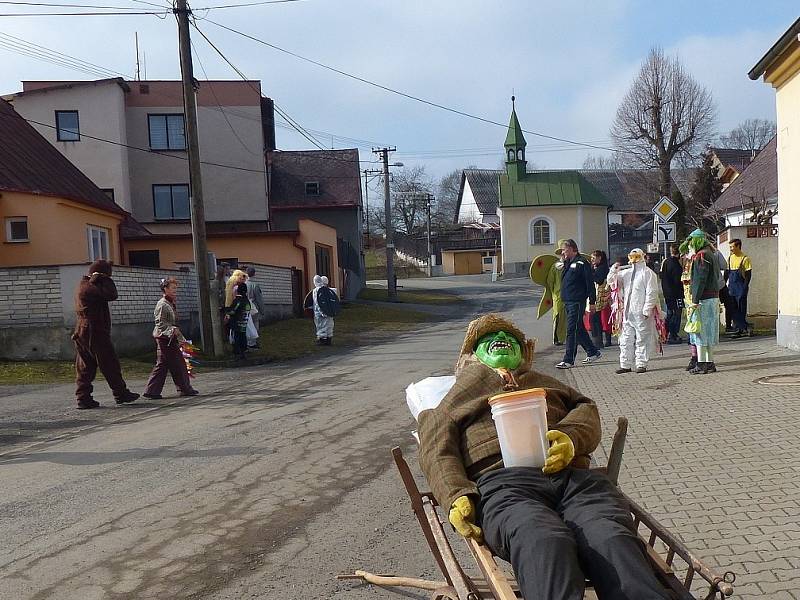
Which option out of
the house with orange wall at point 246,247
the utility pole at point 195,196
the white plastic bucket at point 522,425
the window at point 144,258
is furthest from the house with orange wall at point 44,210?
the white plastic bucket at point 522,425

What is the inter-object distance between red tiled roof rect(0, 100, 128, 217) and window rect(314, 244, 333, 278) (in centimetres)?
828

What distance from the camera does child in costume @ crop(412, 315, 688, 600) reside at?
2.96m

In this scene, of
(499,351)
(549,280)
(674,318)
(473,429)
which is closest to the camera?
(473,429)

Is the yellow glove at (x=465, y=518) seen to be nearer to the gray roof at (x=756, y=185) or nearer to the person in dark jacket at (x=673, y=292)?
the person in dark jacket at (x=673, y=292)

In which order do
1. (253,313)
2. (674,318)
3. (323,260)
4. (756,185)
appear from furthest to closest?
(323,260)
(756,185)
(253,313)
(674,318)

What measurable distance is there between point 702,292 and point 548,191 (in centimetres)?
5021

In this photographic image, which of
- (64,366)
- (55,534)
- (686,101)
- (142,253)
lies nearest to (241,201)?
(142,253)

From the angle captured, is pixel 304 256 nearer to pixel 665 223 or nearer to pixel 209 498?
→ pixel 665 223

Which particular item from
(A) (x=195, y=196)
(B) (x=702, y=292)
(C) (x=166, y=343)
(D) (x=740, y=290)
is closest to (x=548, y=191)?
(D) (x=740, y=290)

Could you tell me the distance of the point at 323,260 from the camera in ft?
107

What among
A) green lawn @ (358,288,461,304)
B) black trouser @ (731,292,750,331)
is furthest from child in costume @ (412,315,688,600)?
green lawn @ (358,288,461,304)

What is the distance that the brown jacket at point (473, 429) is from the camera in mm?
3724

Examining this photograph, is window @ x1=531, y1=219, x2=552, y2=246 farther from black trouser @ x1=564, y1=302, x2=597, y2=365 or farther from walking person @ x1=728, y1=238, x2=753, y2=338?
black trouser @ x1=564, y1=302, x2=597, y2=365

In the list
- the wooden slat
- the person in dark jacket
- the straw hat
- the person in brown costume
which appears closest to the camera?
the wooden slat
